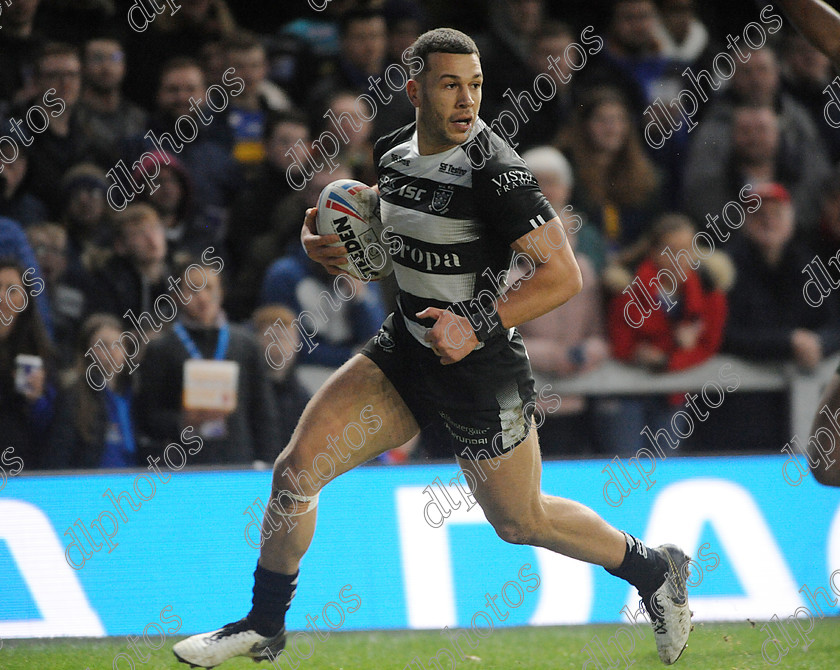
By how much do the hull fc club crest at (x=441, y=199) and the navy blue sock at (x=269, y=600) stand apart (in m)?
1.54

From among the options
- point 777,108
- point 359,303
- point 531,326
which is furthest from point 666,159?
point 359,303

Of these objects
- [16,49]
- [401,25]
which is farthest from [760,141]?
[16,49]

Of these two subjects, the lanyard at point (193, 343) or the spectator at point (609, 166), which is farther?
the spectator at point (609, 166)

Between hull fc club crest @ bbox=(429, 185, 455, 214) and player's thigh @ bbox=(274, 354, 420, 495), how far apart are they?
68 centimetres

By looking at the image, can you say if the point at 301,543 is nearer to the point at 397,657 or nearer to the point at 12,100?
the point at 397,657

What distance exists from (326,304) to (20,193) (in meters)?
2.14

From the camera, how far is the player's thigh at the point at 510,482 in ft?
12.8

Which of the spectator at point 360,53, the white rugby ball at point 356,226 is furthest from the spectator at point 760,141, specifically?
the white rugby ball at point 356,226

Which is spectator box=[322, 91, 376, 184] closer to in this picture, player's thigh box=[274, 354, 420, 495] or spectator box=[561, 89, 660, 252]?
spectator box=[561, 89, 660, 252]

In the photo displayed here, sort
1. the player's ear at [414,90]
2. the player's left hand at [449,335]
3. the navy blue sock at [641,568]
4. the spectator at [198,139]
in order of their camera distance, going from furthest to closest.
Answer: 1. the spectator at [198,139]
2. the navy blue sock at [641,568]
3. the player's ear at [414,90]
4. the player's left hand at [449,335]

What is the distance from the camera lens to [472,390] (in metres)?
3.90

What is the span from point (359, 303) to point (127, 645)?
2.56 meters

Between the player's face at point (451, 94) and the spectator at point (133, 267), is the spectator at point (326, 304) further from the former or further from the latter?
the player's face at point (451, 94)

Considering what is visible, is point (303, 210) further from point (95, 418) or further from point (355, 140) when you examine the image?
point (95, 418)
